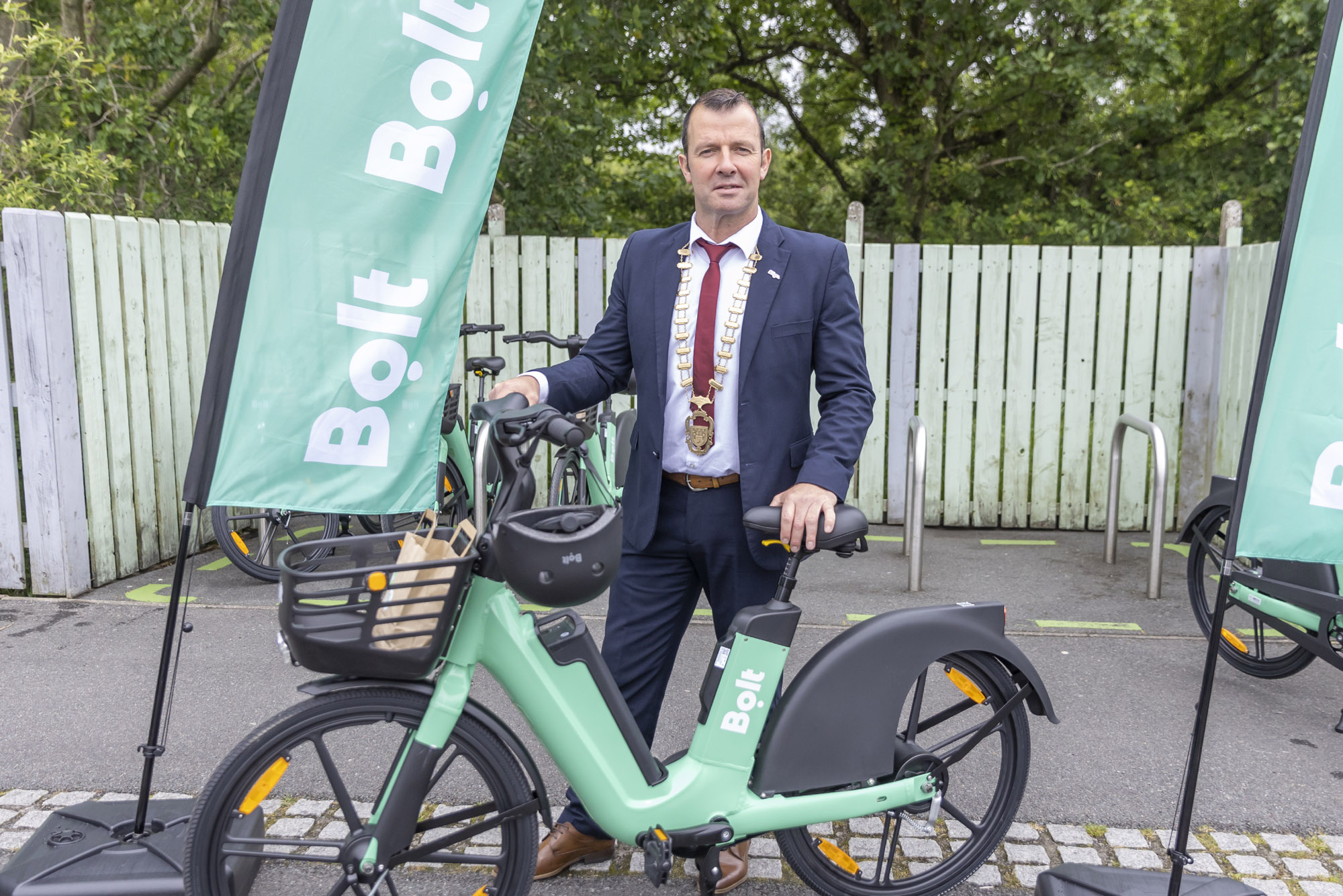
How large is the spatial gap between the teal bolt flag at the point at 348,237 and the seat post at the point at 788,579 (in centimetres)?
95

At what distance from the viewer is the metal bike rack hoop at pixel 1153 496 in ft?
16.7

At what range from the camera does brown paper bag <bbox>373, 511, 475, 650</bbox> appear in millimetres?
2041

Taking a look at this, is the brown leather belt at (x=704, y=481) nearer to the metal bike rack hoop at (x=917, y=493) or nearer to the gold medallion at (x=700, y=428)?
the gold medallion at (x=700, y=428)

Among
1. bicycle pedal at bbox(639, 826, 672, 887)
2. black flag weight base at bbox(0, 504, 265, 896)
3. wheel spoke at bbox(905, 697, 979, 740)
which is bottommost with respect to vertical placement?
black flag weight base at bbox(0, 504, 265, 896)

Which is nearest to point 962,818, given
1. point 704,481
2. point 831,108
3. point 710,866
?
point 710,866

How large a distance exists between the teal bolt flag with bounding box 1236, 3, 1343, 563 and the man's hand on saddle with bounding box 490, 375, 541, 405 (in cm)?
163

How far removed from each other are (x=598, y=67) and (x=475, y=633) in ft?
27.7

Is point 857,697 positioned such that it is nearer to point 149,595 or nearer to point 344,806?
point 344,806

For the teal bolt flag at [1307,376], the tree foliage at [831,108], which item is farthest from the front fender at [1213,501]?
the tree foliage at [831,108]

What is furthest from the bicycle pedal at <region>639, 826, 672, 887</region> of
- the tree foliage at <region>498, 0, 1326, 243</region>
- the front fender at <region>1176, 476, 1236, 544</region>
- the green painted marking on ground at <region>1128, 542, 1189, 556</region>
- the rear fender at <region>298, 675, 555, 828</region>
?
the tree foliage at <region>498, 0, 1326, 243</region>

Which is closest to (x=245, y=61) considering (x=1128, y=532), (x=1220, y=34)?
(x=1128, y=532)

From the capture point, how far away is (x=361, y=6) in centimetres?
238

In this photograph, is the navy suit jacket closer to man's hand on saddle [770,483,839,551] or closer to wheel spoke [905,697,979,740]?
man's hand on saddle [770,483,839,551]

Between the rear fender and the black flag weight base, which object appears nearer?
the rear fender
